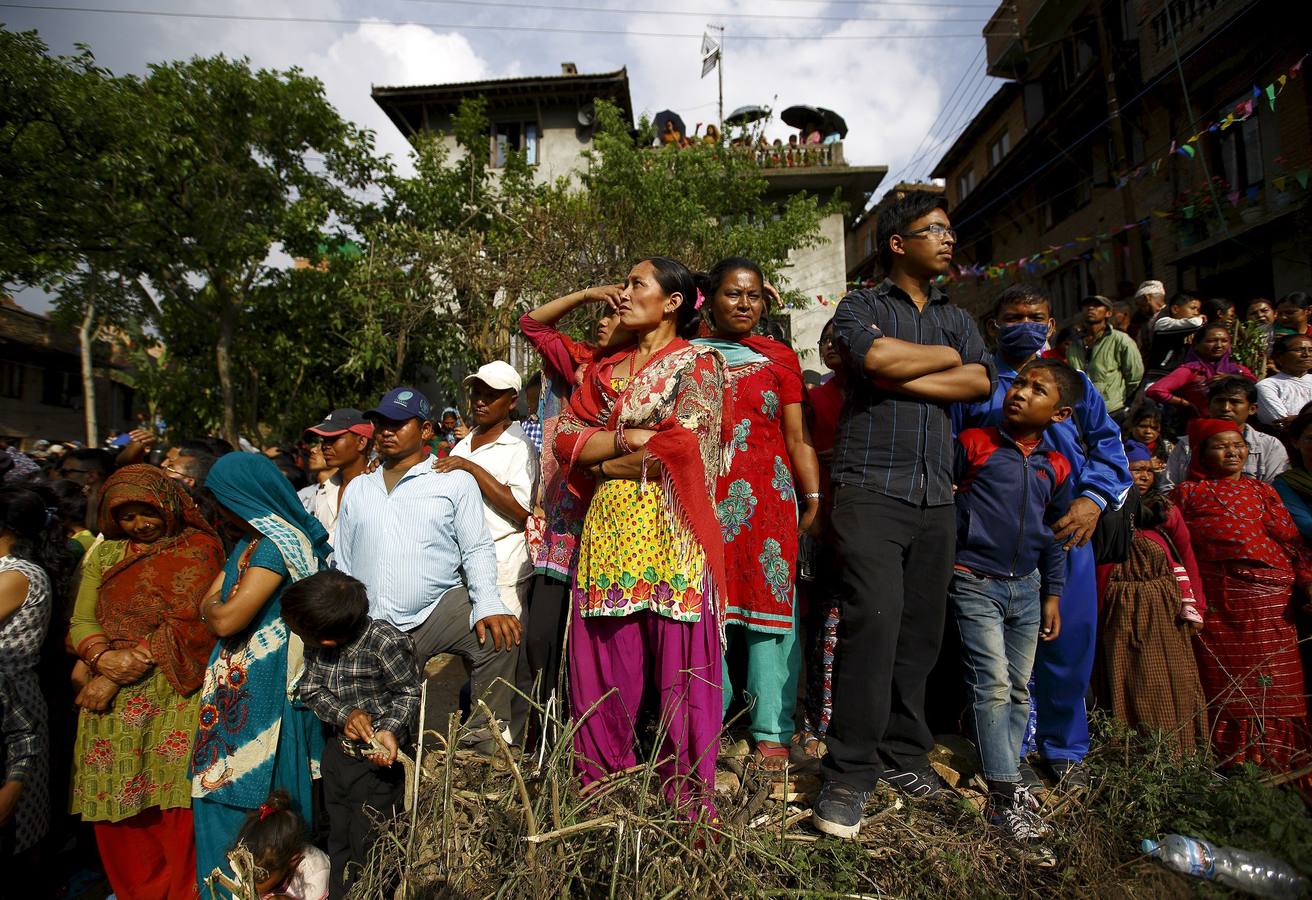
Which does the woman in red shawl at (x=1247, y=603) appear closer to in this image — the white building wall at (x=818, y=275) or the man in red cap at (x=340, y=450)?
the man in red cap at (x=340, y=450)

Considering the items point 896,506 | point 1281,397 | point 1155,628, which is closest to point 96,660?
point 896,506

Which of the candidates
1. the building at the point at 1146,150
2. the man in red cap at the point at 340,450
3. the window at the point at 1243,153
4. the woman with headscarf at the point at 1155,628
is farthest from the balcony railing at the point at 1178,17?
the man in red cap at the point at 340,450

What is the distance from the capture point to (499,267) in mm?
11258

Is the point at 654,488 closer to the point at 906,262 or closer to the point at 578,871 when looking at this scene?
the point at 578,871

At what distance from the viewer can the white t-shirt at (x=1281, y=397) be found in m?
4.48

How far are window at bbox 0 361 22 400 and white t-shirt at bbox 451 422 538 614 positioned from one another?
25841 mm

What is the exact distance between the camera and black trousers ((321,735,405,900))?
2418 millimetres

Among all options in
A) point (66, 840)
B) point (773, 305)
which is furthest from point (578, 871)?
point (66, 840)

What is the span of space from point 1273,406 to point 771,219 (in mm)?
10732

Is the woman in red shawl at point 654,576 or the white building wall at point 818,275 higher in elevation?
the white building wall at point 818,275

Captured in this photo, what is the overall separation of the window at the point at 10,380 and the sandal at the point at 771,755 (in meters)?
27.5

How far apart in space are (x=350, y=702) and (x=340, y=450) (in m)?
1.74

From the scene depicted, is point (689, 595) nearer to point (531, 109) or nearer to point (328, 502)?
point (328, 502)

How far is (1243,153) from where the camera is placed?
12.0 metres
